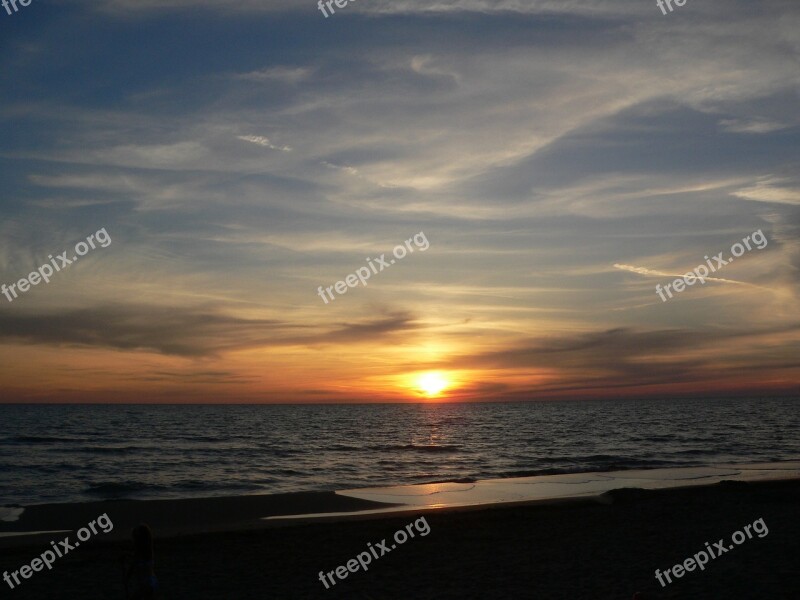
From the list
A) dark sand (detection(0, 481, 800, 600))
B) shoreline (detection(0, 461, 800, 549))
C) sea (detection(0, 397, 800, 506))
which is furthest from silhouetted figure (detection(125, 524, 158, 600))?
sea (detection(0, 397, 800, 506))

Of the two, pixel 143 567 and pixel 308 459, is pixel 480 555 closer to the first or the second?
pixel 143 567

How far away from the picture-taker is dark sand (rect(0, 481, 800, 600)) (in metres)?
13.0

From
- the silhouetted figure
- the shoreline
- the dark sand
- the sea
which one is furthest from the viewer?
the sea

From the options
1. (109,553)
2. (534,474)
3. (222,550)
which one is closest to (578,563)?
(222,550)

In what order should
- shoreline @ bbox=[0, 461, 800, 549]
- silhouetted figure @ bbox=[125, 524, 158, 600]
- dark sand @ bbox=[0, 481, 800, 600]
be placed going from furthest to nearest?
shoreline @ bbox=[0, 461, 800, 549]
dark sand @ bbox=[0, 481, 800, 600]
silhouetted figure @ bbox=[125, 524, 158, 600]

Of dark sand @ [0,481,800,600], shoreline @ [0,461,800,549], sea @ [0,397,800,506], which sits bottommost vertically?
dark sand @ [0,481,800,600]

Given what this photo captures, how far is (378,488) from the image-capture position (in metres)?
32.8

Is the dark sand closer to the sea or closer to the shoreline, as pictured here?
the shoreline

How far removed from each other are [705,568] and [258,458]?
39.8 m

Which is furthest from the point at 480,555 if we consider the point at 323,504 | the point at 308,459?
the point at 308,459

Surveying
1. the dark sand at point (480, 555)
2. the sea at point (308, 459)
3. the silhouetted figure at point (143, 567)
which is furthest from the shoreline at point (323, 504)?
the silhouetted figure at point (143, 567)

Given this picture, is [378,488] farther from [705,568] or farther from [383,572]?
[705,568]

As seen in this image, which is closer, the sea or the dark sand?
the dark sand

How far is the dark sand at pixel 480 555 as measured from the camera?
13.0 meters
